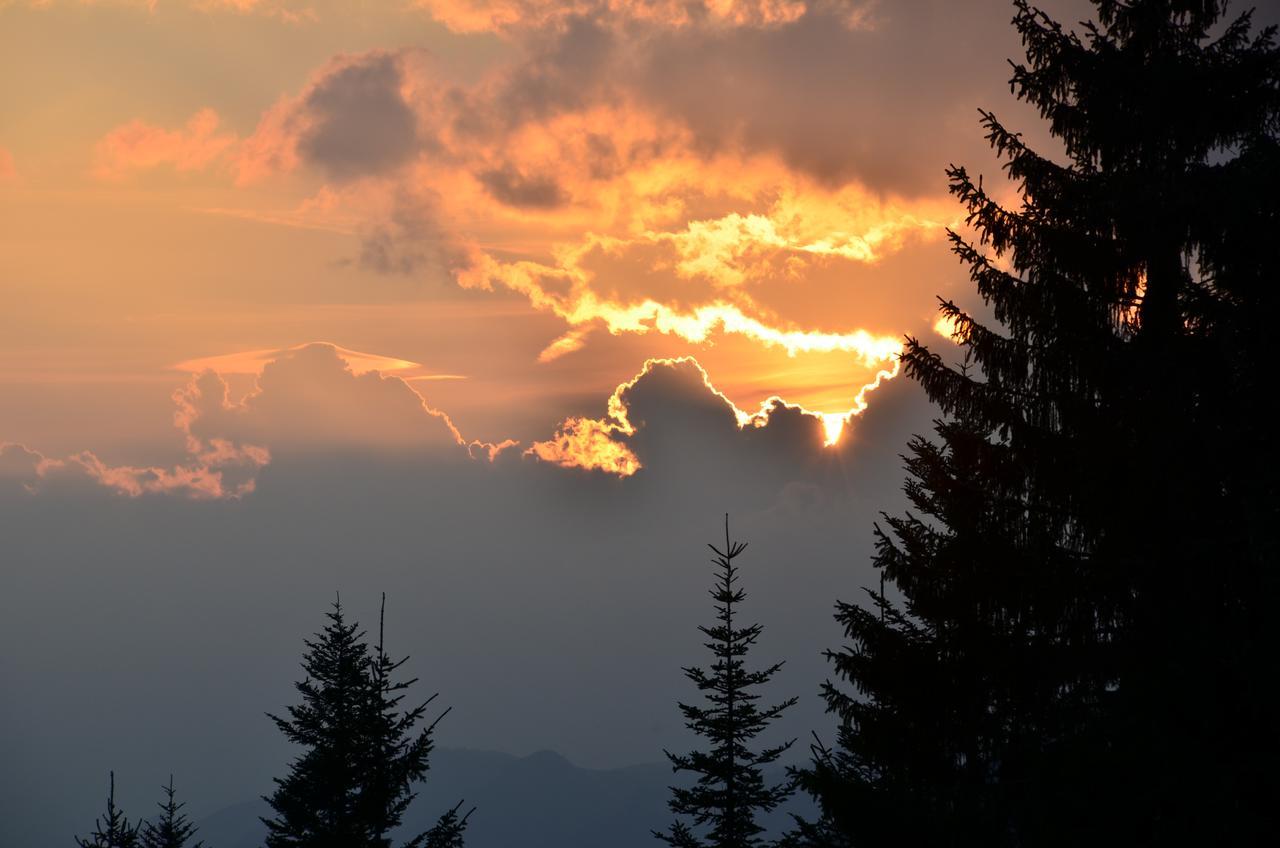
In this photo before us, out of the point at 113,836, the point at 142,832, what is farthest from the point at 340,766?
the point at 142,832

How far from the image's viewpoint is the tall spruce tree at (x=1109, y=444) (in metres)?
11.0

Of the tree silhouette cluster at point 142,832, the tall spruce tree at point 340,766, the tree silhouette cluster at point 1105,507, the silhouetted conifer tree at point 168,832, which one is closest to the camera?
the tree silhouette cluster at point 1105,507

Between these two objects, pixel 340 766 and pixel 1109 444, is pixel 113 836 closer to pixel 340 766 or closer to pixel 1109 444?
pixel 340 766

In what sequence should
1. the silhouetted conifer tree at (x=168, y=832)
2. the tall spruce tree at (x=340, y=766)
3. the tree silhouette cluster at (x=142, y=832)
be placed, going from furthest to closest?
the silhouetted conifer tree at (x=168, y=832), the tree silhouette cluster at (x=142, y=832), the tall spruce tree at (x=340, y=766)

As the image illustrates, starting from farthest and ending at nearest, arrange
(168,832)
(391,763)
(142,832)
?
(168,832), (142,832), (391,763)

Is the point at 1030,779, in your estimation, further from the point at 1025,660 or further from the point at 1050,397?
the point at 1050,397

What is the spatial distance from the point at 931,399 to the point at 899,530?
3.40 m

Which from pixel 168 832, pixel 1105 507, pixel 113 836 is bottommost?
pixel 168 832

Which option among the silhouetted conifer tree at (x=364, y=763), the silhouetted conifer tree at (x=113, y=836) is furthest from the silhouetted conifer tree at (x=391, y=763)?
the silhouetted conifer tree at (x=113, y=836)

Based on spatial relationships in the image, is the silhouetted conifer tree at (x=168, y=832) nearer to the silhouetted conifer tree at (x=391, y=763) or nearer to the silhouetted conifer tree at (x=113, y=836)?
the silhouetted conifer tree at (x=113, y=836)

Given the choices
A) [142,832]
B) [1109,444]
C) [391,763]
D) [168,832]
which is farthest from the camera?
[168,832]

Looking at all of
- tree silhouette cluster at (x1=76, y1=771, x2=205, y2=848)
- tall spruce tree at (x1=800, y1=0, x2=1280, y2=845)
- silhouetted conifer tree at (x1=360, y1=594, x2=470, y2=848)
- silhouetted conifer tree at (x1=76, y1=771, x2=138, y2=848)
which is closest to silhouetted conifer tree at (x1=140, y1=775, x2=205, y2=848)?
tree silhouette cluster at (x1=76, y1=771, x2=205, y2=848)

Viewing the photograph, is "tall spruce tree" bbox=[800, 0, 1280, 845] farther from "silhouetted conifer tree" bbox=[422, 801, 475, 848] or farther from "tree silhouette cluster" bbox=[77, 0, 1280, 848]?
"silhouetted conifer tree" bbox=[422, 801, 475, 848]

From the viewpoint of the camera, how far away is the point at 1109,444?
13172 mm
